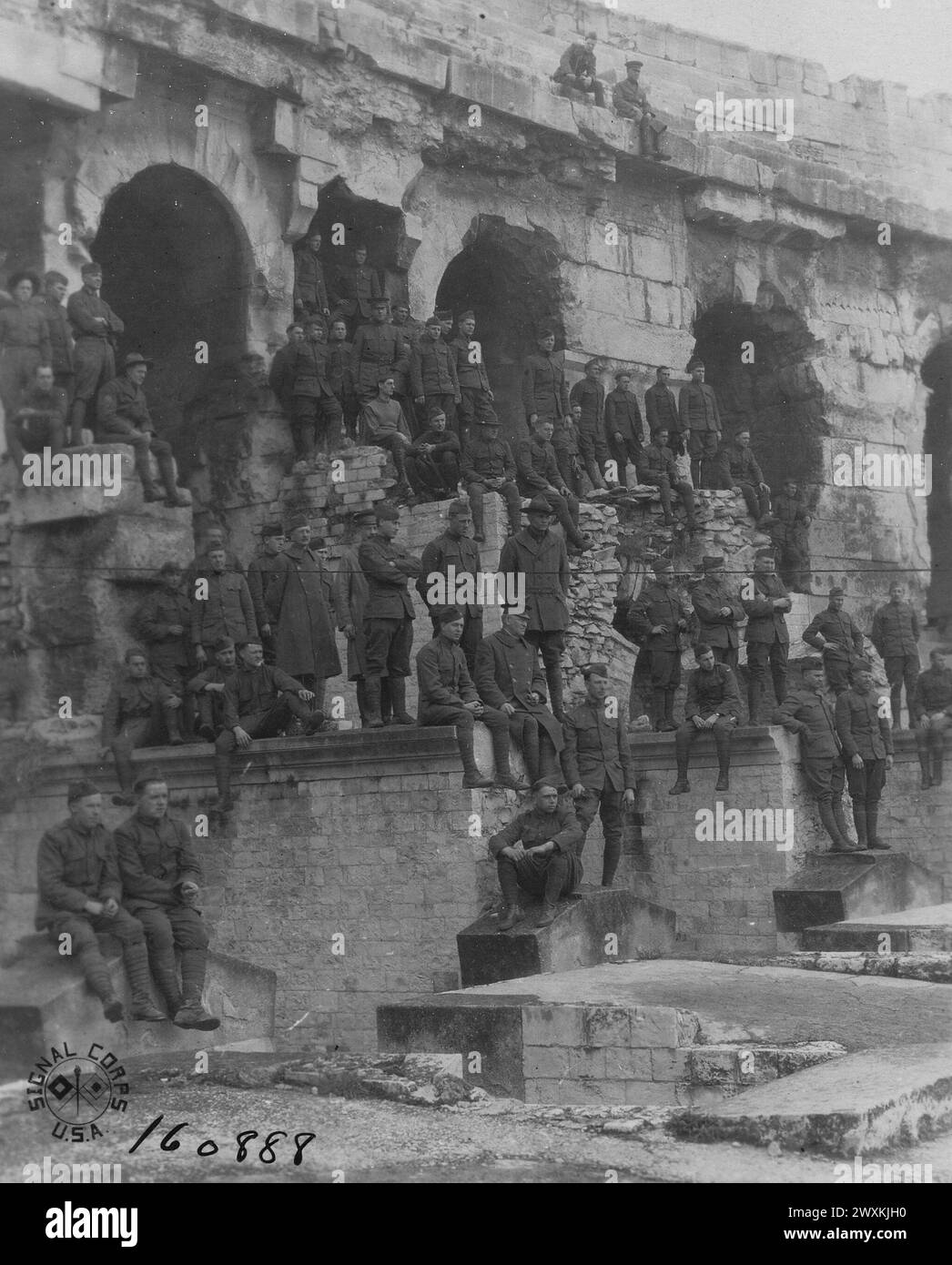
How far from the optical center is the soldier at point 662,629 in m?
18.5

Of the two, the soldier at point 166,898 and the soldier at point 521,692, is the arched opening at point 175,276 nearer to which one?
the soldier at point 521,692

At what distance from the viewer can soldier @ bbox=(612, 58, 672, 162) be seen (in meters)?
23.5

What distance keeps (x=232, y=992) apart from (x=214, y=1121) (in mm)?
2647

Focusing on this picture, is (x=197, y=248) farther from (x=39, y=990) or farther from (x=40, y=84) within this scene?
(x=39, y=990)

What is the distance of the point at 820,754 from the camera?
16.7 meters

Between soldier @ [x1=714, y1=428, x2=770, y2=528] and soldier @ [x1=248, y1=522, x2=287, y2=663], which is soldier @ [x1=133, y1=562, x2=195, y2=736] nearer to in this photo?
soldier @ [x1=248, y1=522, x2=287, y2=663]

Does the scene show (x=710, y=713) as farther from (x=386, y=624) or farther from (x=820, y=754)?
(x=386, y=624)

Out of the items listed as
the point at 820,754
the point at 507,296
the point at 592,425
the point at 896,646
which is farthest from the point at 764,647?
the point at 507,296

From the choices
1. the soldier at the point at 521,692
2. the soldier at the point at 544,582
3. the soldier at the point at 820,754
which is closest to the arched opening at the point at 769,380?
the soldier at the point at 820,754

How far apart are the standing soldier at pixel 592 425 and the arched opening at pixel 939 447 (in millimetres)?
8378
